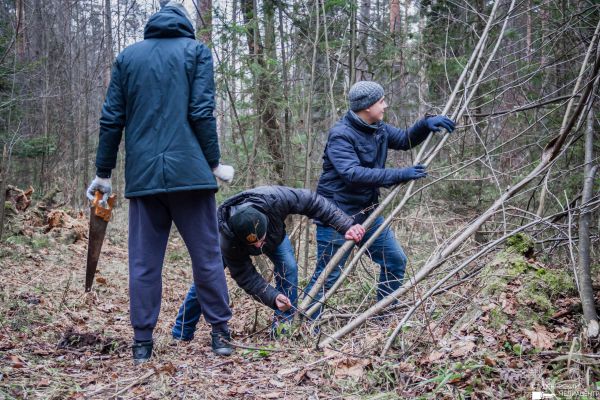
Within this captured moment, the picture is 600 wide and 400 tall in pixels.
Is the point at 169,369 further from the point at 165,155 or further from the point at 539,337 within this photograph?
the point at 539,337

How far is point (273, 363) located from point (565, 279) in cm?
198

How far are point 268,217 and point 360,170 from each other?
87cm

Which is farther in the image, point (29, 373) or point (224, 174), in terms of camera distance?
point (224, 174)

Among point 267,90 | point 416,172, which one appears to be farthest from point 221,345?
point 267,90

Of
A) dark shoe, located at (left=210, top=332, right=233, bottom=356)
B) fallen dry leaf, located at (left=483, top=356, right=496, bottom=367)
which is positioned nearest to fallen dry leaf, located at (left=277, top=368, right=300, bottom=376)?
dark shoe, located at (left=210, top=332, right=233, bottom=356)

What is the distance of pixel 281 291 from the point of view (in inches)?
178

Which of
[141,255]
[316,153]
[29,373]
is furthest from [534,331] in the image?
[316,153]

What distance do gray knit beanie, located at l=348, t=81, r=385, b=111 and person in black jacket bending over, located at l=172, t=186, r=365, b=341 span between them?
0.97 meters

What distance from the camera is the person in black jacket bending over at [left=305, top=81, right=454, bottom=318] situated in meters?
4.55

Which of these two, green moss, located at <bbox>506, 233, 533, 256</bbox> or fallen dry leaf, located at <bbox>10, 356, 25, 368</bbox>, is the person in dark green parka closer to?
fallen dry leaf, located at <bbox>10, 356, 25, 368</bbox>

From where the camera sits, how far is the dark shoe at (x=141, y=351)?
11.8 feet

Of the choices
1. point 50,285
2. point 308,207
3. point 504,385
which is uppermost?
point 308,207

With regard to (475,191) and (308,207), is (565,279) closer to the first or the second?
(308,207)

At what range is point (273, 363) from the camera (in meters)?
3.54
